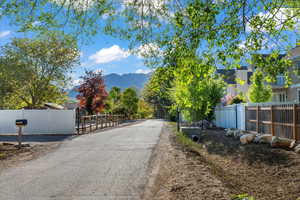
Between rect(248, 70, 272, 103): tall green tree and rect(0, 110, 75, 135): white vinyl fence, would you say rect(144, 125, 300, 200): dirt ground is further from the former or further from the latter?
rect(248, 70, 272, 103): tall green tree

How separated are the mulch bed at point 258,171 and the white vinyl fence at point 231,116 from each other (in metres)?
7.10

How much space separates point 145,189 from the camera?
5.88m

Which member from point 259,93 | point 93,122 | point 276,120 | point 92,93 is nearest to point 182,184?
point 276,120

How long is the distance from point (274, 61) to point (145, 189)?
3.42 m

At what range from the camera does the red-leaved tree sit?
141 feet

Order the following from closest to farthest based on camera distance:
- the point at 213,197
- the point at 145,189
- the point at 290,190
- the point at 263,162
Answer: the point at 213,197, the point at 145,189, the point at 290,190, the point at 263,162

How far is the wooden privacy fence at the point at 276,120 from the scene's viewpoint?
1138cm

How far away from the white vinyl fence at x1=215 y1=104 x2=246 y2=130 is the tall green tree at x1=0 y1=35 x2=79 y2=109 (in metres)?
12.8

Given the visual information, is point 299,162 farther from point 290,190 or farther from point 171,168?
point 171,168

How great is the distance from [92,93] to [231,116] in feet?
82.5

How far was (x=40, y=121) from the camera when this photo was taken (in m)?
20.4

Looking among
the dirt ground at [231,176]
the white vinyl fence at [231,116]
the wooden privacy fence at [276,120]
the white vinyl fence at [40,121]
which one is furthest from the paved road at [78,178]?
the white vinyl fence at [40,121]

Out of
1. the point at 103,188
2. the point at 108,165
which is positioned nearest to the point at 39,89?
the point at 108,165

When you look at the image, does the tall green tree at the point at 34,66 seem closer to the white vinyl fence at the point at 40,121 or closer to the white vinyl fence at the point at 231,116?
the white vinyl fence at the point at 40,121
